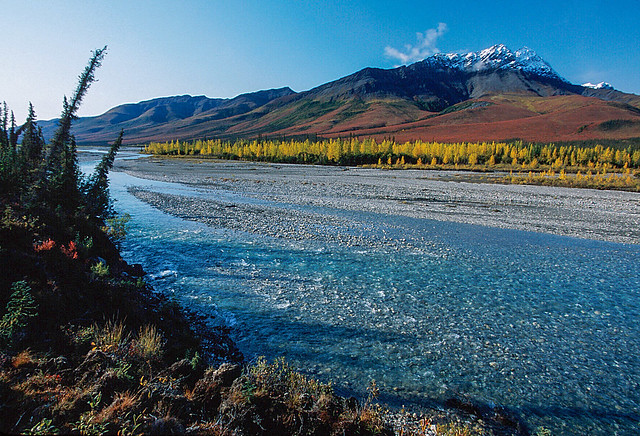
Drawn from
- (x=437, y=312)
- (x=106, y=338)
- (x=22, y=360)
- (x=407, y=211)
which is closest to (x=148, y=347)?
(x=106, y=338)

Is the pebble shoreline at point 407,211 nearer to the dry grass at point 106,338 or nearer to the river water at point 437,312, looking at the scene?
the river water at point 437,312

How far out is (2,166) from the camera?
38.7 ft

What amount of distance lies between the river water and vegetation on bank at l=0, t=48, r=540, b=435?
0.89 meters

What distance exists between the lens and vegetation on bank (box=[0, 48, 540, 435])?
3682mm

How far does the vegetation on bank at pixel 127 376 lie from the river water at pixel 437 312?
0.89 metres

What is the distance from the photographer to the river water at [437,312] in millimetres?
6059

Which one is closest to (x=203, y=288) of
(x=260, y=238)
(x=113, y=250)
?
(x=113, y=250)

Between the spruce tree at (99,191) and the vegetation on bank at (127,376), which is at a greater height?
the spruce tree at (99,191)

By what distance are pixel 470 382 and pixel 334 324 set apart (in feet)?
10.6

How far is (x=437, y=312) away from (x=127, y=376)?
7.40 metres

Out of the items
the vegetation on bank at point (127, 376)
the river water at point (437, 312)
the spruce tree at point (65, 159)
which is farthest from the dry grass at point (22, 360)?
the spruce tree at point (65, 159)

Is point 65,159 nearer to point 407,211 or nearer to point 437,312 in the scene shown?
point 437,312

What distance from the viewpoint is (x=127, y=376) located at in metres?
4.23

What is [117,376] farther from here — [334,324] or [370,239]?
[370,239]
